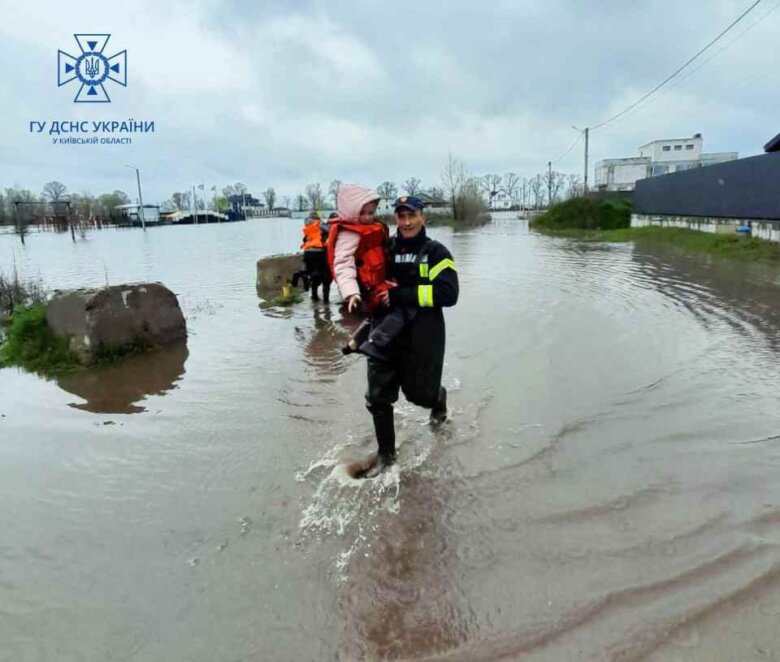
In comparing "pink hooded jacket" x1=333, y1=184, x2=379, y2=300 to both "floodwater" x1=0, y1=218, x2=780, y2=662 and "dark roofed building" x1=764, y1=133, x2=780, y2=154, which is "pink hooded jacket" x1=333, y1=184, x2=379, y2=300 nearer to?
"floodwater" x1=0, y1=218, x2=780, y2=662

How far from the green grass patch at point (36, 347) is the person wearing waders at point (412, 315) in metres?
4.76

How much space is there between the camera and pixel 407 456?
410cm

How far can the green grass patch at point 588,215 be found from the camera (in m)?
38.2

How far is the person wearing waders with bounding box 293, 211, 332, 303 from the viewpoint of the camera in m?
10.7

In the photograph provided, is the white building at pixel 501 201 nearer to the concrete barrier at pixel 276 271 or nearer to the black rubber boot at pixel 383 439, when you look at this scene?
the concrete barrier at pixel 276 271

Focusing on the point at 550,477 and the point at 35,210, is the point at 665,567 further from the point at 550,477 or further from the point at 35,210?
the point at 35,210

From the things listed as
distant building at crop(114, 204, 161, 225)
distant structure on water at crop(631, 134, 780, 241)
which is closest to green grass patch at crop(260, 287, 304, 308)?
distant structure on water at crop(631, 134, 780, 241)

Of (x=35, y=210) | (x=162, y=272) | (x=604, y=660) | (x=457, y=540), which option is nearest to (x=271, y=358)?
(x=457, y=540)

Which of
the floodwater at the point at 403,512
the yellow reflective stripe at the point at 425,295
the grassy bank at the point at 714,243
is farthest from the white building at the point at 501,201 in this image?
the yellow reflective stripe at the point at 425,295

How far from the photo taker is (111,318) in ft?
22.9

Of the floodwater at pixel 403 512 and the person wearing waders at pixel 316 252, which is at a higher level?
the person wearing waders at pixel 316 252

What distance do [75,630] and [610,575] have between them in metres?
2.58

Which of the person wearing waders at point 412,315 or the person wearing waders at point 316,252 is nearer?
the person wearing waders at point 412,315

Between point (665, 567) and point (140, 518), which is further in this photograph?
point (140, 518)
